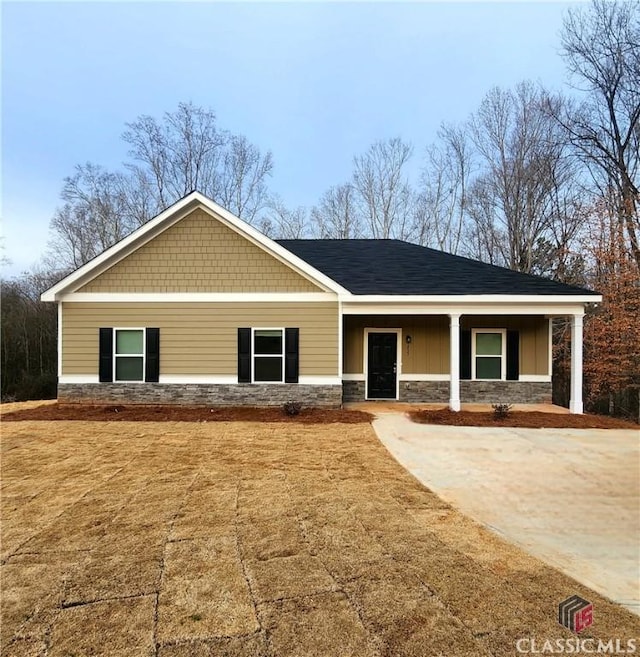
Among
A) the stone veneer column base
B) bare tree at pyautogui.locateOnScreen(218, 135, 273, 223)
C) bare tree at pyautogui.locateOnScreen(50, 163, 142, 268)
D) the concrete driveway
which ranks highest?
bare tree at pyautogui.locateOnScreen(218, 135, 273, 223)

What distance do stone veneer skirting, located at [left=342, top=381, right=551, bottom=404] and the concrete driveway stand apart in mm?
2725

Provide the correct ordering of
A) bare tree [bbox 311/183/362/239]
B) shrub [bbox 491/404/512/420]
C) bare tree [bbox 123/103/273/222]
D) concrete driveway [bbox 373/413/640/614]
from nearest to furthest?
1. concrete driveway [bbox 373/413/640/614]
2. shrub [bbox 491/404/512/420]
3. bare tree [bbox 123/103/273/222]
4. bare tree [bbox 311/183/362/239]

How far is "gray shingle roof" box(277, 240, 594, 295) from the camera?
10.5 metres

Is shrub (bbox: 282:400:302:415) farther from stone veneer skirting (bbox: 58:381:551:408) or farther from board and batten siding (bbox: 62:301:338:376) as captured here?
board and batten siding (bbox: 62:301:338:376)

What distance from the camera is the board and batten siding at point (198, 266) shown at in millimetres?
10484

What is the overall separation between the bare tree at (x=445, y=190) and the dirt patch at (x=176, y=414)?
59.7ft

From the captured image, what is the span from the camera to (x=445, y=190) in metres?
25.2

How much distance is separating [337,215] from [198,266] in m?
17.0

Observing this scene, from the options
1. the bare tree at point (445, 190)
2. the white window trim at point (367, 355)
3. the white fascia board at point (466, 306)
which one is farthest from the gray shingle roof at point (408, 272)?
the bare tree at point (445, 190)

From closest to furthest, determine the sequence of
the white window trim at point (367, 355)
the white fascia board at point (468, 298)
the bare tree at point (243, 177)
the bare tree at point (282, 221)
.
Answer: the white fascia board at point (468, 298), the white window trim at point (367, 355), the bare tree at point (243, 177), the bare tree at point (282, 221)

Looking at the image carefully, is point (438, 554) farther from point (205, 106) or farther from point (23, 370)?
point (205, 106)

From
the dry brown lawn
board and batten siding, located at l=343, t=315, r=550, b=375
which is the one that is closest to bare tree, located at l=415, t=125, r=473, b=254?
board and batten siding, located at l=343, t=315, r=550, b=375

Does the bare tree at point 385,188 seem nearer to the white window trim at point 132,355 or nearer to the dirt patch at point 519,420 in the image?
the dirt patch at point 519,420

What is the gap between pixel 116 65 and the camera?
629 inches
